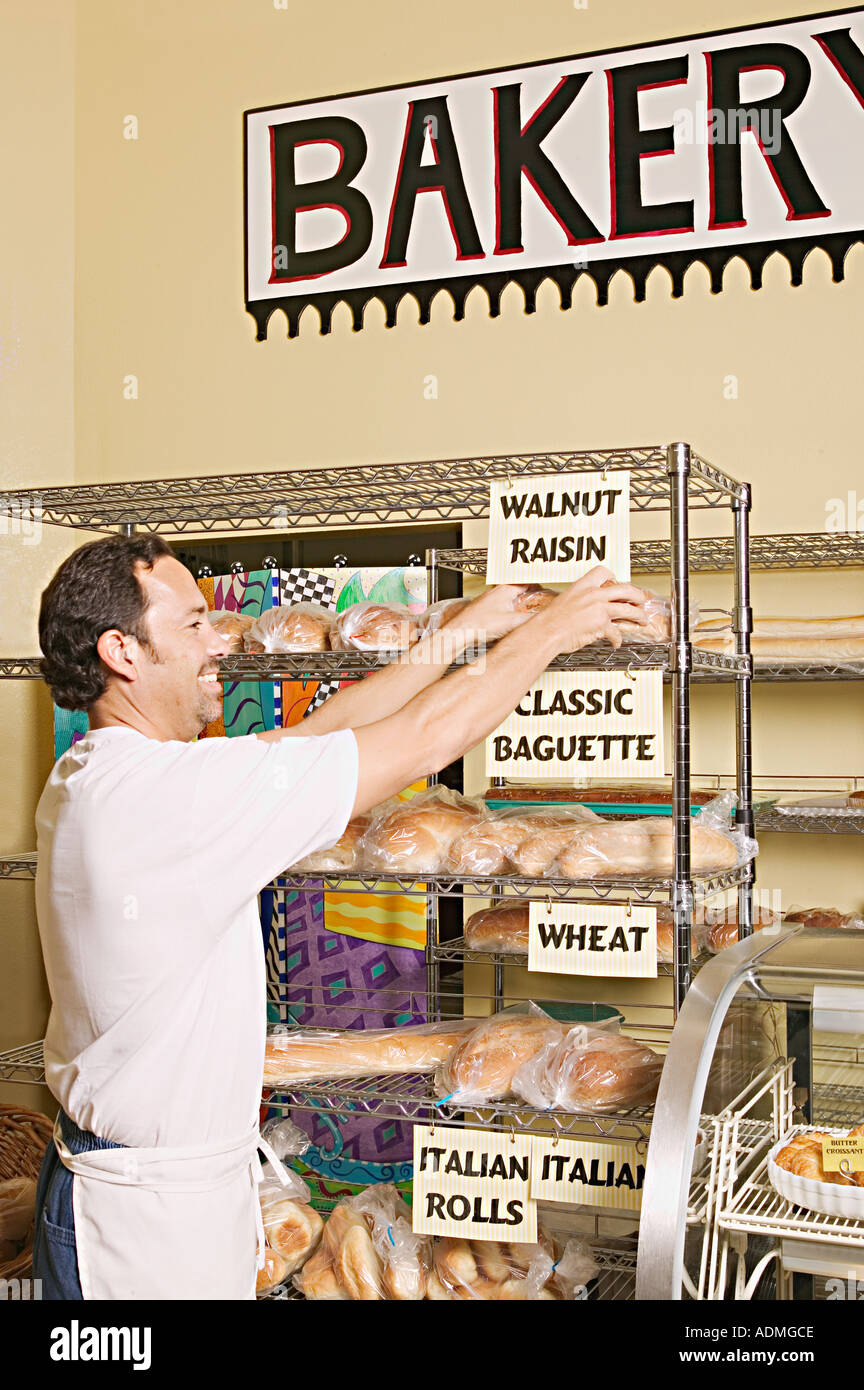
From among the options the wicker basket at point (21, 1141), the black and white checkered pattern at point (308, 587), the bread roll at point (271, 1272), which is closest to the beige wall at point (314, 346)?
the black and white checkered pattern at point (308, 587)

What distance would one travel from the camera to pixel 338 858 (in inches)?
96.5

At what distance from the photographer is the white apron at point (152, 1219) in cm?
168

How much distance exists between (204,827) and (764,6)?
269 cm

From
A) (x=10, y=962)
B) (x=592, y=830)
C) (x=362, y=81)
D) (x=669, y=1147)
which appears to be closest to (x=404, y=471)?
(x=592, y=830)

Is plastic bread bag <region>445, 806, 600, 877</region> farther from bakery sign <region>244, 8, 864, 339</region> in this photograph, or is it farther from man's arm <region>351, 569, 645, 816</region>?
bakery sign <region>244, 8, 864, 339</region>

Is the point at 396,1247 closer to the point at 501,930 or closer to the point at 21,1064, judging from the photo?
the point at 501,930

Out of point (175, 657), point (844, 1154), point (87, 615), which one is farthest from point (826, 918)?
point (87, 615)

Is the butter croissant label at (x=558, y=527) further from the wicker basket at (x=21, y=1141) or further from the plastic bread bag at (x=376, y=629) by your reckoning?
the wicker basket at (x=21, y=1141)

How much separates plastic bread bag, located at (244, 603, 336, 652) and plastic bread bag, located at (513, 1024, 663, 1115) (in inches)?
34.3

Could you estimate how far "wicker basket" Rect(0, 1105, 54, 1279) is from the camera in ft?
9.46

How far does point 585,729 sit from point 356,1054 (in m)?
0.77

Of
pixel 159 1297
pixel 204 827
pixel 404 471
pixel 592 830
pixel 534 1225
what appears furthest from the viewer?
pixel 404 471
